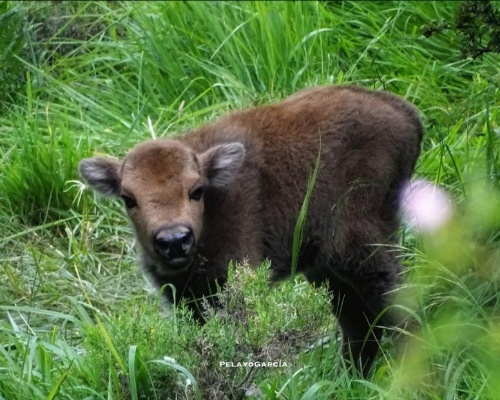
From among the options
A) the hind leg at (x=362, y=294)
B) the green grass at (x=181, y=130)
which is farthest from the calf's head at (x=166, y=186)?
the hind leg at (x=362, y=294)

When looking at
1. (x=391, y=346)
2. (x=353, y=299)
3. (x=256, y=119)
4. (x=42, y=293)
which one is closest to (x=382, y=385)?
(x=391, y=346)

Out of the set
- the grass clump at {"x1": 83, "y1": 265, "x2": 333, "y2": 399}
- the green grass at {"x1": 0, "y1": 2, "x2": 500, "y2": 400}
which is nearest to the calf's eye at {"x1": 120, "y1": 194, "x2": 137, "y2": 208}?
the green grass at {"x1": 0, "y1": 2, "x2": 500, "y2": 400}

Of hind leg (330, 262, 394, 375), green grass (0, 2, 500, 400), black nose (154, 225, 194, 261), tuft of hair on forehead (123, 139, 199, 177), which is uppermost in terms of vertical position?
tuft of hair on forehead (123, 139, 199, 177)

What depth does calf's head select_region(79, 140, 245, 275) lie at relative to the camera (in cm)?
602

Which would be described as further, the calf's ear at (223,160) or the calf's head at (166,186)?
the calf's ear at (223,160)

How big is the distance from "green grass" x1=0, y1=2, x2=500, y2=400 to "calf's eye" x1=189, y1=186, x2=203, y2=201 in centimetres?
68

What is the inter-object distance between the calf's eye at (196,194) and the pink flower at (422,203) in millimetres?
1190

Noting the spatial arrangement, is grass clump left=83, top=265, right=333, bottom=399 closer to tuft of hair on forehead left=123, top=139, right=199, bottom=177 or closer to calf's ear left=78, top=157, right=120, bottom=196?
tuft of hair on forehead left=123, top=139, right=199, bottom=177

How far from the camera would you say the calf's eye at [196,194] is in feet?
20.6

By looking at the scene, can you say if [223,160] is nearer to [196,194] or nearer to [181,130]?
[196,194]

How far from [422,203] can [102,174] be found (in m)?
1.79

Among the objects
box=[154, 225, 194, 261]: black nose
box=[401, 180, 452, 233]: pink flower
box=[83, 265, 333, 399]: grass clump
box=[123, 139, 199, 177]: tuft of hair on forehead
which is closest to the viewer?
box=[83, 265, 333, 399]: grass clump

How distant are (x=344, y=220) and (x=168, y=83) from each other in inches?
126

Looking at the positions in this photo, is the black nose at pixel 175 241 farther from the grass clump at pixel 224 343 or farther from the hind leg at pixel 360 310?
the hind leg at pixel 360 310
